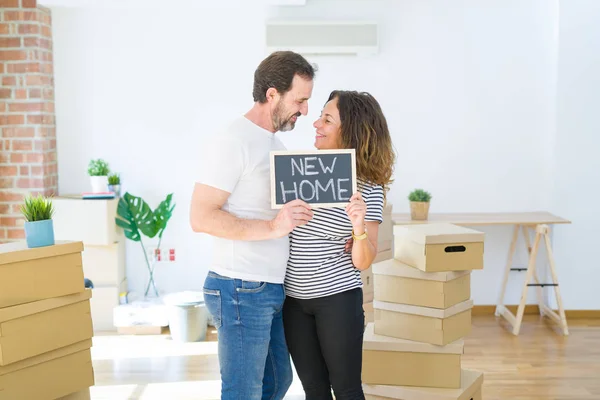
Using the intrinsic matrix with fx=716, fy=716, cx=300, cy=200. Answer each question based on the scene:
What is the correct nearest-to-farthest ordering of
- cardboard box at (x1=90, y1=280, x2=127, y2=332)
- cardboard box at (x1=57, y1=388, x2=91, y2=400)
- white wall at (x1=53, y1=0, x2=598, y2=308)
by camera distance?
cardboard box at (x1=57, y1=388, x2=91, y2=400), cardboard box at (x1=90, y1=280, x2=127, y2=332), white wall at (x1=53, y1=0, x2=598, y2=308)

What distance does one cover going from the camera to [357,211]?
2.24 metres

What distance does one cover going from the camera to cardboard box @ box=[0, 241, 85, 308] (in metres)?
2.63

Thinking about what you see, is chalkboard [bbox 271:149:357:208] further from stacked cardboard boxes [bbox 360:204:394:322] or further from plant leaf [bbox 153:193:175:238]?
plant leaf [bbox 153:193:175:238]

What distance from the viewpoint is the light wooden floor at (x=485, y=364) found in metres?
3.73

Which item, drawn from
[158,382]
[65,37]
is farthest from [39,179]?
[158,382]

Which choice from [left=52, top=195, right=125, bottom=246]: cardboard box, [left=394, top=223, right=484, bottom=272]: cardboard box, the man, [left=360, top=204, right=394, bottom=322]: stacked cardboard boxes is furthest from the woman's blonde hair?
[left=52, top=195, right=125, bottom=246]: cardboard box

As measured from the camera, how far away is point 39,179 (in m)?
4.90

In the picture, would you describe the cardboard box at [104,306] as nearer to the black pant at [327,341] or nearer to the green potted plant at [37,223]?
the green potted plant at [37,223]

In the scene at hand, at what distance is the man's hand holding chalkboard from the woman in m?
0.16

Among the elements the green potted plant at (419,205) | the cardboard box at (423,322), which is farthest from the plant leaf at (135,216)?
the cardboard box at (423,322)

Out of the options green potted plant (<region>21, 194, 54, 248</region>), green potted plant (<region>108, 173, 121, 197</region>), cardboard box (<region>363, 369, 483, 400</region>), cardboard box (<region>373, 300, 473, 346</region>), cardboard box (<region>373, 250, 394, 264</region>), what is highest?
green potted plant (<region>108, 173, 121, 197</region>)

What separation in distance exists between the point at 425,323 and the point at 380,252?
160 cm

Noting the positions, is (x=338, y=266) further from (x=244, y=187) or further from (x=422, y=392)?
(x=422, y=392)

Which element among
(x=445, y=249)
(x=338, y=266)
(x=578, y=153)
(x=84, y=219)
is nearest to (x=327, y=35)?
(x=578, y=153)
